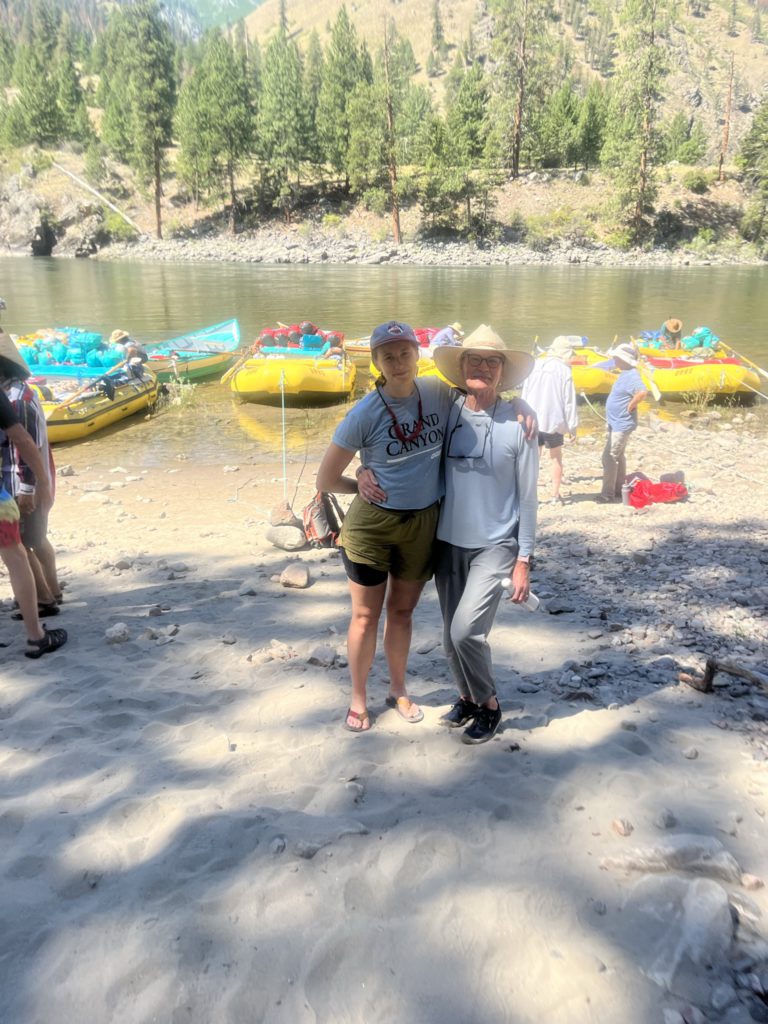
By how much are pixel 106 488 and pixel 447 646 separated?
728 centimetres

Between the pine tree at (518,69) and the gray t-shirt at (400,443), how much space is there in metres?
60.5

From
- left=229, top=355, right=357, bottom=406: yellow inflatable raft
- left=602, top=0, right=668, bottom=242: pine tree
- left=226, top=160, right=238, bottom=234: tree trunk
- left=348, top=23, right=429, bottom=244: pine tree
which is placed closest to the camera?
left=229, top=355, right=357, bottom=406: yellow inflatable raft

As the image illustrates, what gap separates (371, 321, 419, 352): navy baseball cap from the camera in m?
2.67

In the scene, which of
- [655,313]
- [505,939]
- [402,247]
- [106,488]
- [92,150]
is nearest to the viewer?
[505,939]

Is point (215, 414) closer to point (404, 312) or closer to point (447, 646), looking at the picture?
point (447, 646)

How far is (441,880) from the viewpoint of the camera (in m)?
2.20

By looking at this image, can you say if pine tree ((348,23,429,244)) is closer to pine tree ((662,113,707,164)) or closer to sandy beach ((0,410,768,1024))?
pine tree ((662,113,707,164))

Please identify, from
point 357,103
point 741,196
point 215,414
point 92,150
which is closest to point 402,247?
point 357,103

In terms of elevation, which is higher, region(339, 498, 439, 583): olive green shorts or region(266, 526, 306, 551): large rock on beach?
region(339, 498, 439, 583): olive green shorts

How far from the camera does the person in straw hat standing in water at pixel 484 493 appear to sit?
2.75 metres

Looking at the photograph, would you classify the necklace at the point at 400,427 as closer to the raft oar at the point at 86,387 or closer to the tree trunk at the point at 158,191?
the raft oar at the point at 86,387

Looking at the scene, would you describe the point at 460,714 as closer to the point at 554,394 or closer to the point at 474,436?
the point at 474,436

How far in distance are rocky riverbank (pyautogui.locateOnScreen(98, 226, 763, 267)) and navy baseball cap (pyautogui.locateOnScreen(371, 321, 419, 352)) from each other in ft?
145

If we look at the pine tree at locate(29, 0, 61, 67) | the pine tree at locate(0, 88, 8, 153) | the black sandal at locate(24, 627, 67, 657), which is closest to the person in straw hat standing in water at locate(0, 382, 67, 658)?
the black sandal at locate(24, 627, 67, 657)
